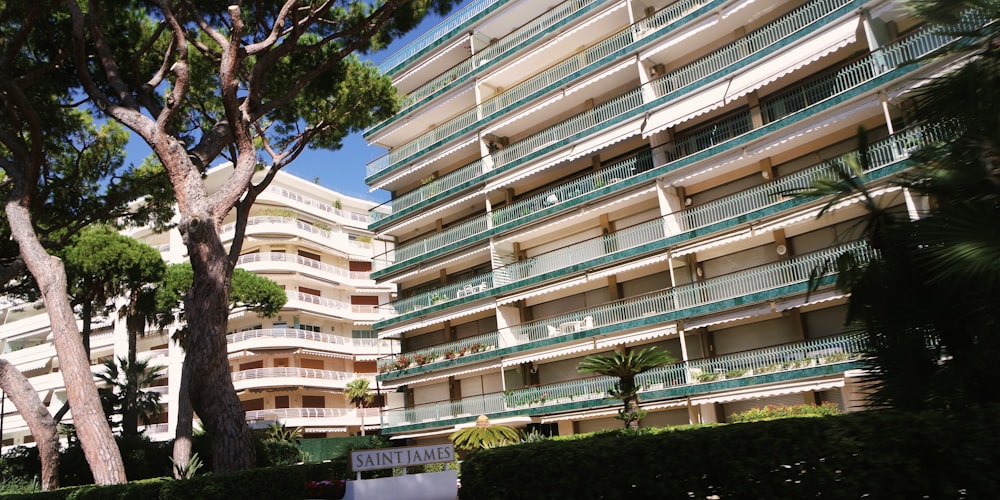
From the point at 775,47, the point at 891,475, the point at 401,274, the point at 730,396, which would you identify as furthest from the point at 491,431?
the point at 891,475

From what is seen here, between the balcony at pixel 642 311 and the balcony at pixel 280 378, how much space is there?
12.8 metres

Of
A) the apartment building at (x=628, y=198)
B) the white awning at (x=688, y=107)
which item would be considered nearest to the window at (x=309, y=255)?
the apartment building at (x=628, y=198)

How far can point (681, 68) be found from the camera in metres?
24.3

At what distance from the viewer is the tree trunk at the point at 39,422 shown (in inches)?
562

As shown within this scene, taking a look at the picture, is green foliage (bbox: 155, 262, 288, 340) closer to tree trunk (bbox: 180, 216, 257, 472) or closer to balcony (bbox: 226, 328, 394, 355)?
balcony (bbox: 226, 328, 394, 355)

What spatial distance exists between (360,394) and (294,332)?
585 cm

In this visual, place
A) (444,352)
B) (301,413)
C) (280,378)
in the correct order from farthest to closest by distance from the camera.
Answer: (301,413) → (280,378) → (444,352)

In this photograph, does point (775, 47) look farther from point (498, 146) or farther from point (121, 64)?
point (121, 64)

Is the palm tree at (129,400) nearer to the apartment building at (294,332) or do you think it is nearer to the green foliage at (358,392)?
the apartment building at (294,332)

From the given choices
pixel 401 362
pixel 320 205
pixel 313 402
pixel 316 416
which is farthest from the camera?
pixel 320 205

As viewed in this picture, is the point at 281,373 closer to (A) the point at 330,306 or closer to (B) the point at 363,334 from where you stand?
(A) the point at 330,306

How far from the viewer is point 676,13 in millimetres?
24844

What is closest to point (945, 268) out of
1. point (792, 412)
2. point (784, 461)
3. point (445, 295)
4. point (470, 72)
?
point (784, 461)

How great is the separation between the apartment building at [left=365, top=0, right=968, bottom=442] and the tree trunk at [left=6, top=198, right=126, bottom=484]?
587 inches
